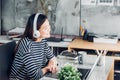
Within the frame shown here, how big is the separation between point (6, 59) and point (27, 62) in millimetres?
198

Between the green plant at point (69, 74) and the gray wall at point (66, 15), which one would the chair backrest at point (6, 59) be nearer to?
the green plant at point (69, 74)

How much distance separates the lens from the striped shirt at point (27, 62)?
104 inches

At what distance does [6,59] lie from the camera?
→ 267cm

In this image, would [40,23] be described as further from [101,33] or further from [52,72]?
[101,33]

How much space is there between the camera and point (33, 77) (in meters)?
2.63

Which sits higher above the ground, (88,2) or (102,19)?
(88,2)

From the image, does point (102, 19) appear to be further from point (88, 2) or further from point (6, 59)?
point (6, 59)

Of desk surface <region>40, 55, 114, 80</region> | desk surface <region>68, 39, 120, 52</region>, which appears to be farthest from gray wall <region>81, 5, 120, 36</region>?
desk surface <region>40, 55, 114, 80</region>

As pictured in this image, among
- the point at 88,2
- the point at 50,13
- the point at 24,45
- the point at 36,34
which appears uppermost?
the point at 88,2

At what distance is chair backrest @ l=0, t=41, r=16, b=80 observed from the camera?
8.54 feet

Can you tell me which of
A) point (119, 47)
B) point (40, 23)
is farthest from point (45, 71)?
point (119, 47)

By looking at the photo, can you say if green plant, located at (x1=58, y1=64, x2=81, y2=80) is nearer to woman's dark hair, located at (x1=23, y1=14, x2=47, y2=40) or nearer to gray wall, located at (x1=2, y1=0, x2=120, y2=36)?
woman's dark hair, located at (x1=23, y1=14, x2=47, y2=40)

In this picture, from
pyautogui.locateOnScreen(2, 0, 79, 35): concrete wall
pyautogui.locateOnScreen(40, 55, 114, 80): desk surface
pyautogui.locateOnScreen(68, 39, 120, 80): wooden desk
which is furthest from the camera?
pyautogui.locateOnScreen(2, 0, 79, 35): concrete wall

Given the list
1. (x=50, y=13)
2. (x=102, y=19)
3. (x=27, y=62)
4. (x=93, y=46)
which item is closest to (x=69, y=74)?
(x=27, y=62)
